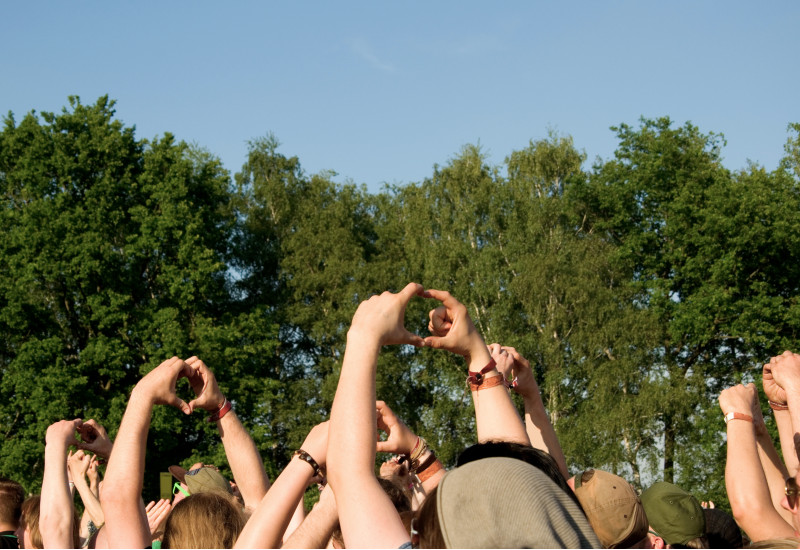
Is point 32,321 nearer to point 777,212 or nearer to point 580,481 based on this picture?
point 777,212

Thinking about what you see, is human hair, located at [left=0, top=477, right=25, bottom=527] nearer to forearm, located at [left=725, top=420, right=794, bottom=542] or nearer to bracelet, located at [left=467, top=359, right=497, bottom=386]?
bracelet, located at [left=467, top=359, right=497, bottom=386]

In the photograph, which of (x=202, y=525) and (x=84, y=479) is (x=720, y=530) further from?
(x=84, y=479)

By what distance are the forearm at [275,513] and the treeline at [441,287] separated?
90.8 feet

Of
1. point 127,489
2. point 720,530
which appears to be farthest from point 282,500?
point 720,530

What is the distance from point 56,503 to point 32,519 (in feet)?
3.55

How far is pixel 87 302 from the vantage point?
31.7 metres

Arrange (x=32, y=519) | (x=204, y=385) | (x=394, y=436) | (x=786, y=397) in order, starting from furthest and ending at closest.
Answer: (x=32, y=519) → (x=204, y=385) → (x=394, y=436) → (x=786, y=397)

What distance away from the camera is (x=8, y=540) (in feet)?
17.1

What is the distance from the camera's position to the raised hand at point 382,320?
2.64 m

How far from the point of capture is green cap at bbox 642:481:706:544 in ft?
16.3

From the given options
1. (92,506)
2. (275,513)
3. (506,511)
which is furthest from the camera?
(92,506)

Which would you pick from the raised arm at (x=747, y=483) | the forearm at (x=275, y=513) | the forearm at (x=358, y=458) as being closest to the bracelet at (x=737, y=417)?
the raised arm at (x=747, y=483)

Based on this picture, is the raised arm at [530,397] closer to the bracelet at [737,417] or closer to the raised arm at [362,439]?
the bracelet at [737,417]

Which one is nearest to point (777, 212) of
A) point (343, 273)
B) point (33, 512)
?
point (343, 273)
